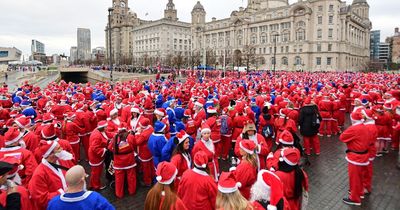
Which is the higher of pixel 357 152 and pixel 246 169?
pixel 246 169

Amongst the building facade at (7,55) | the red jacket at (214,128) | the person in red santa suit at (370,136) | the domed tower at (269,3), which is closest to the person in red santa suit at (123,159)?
the red jacket at (214,128)

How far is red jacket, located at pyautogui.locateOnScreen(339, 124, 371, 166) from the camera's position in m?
6.27

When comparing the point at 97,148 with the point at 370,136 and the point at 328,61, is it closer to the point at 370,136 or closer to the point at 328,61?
the point at 370,136

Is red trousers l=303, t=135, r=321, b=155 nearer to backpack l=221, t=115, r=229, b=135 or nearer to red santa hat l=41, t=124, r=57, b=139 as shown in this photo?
backpack l=221, t=115, r=229, b=135

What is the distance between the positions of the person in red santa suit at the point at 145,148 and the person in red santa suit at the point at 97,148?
86cm

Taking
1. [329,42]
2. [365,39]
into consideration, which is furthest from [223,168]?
[365,39]

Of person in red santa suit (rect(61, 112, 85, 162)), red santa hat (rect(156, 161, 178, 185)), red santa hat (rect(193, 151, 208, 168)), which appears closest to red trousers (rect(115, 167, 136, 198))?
person in red santa suit (rect(61, 112, 85, 162))

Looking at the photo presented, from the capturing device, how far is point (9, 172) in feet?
11.4

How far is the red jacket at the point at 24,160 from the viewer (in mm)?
4859

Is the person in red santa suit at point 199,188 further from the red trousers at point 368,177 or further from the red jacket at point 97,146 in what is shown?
the red trousers at point 368,177

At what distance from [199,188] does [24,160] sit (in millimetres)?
3295

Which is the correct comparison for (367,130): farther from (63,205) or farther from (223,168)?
(63,205)

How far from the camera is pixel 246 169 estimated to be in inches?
182

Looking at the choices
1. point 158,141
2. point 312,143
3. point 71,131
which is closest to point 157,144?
point 158,141
